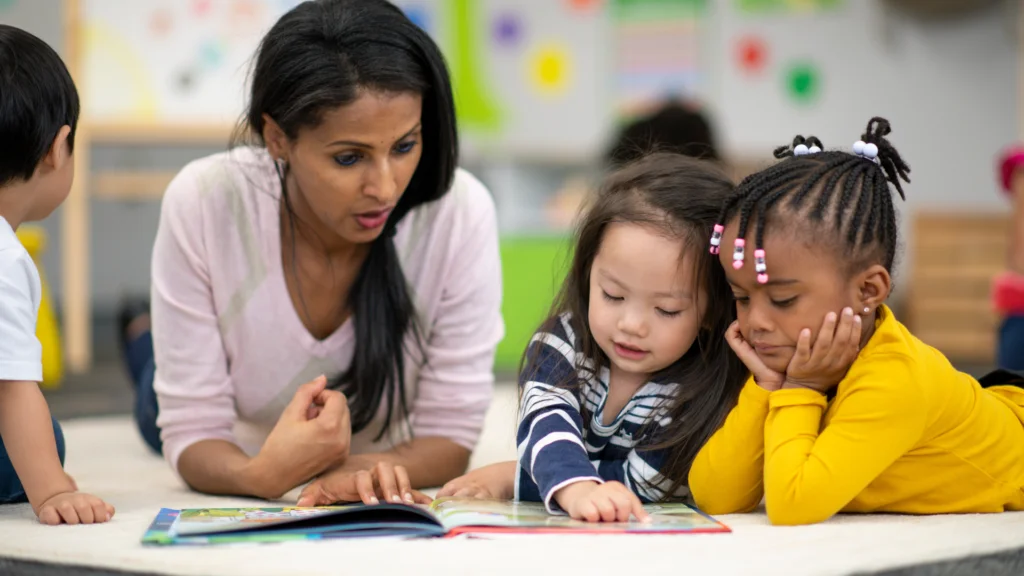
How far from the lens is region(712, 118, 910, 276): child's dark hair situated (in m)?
1.10

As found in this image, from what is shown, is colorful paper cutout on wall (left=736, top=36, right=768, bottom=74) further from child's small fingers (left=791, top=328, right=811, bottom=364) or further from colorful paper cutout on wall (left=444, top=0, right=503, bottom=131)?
child's small fingers (left=791, top=328, right=811, bottom=364)

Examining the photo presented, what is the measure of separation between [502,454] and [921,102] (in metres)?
3.43

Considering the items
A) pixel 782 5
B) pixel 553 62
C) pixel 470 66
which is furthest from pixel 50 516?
pixel 782 5

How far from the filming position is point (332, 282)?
1495 millimetres

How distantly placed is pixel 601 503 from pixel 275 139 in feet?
1.90

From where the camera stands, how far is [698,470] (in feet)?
3.93

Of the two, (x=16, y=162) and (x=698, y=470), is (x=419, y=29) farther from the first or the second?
(x=698, y=470)

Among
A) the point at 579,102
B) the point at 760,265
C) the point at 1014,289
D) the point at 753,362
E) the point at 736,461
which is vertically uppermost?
the point at 760,265

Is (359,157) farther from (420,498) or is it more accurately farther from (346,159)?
(420,498)

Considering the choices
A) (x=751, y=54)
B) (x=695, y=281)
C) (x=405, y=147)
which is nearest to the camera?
(x=695, y=281)

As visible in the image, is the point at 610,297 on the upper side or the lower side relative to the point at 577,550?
upper

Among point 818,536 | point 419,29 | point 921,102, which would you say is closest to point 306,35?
point 419,29

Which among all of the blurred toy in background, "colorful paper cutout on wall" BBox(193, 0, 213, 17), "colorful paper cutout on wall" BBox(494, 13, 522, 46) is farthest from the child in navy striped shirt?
"colorful paper cutout on wall" BBox(494, 13, 522, 46)

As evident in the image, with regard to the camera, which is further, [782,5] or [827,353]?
[782,5]
